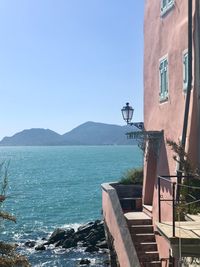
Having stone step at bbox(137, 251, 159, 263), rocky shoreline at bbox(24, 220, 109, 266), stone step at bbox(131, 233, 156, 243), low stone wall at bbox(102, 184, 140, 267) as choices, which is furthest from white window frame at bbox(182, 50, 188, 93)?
rocky shoreline at bbox(24, 220, 109, 266)

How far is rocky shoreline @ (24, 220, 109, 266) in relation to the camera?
26894mm

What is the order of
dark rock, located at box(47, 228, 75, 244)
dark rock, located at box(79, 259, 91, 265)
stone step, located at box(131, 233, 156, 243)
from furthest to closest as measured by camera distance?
dark rock, located at box(47, 228, 75, 244) → dark rock, located at box(79, 259, 91, 265) → stone step, located at box(131, 233, 156, 243)

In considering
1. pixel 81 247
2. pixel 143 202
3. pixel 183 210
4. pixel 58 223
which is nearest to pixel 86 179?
pixel 58 223

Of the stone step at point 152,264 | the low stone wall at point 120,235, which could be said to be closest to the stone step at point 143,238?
the low stone wall at point 120,235

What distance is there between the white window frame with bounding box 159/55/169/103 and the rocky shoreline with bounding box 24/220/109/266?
40.6 feet

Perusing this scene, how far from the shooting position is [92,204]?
52.0 m

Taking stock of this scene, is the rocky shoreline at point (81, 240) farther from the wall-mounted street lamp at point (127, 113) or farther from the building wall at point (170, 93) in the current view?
the wall-mounted street lamp at point (127, 113)

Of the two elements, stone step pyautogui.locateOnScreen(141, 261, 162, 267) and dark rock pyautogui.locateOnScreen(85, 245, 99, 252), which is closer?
stone step pyautogui.locateOnScreen(141, 261, 162, 267)

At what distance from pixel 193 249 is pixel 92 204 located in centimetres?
4492

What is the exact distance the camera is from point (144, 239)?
15688 millimetres

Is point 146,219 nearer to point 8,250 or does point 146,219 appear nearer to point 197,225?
point 197,225

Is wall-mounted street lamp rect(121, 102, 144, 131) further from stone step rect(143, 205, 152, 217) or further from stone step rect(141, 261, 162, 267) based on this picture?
stone step rect(141, 261, 162, 267)

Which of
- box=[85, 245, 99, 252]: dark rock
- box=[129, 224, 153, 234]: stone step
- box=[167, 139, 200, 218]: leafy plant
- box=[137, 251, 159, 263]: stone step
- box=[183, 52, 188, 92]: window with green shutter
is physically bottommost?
box=[85, 245, 99, 252]: dark rock

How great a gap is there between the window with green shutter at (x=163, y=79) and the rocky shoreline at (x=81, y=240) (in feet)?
40.7
